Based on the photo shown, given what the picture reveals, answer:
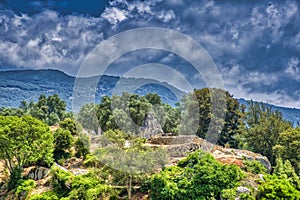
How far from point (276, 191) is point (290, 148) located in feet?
35.7

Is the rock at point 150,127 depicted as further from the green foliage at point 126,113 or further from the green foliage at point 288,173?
the green foliage at point 288,173

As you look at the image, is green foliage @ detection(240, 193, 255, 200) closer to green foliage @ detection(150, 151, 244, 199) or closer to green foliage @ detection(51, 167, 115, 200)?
green foliage @ detection(150, 151, 244, 199)

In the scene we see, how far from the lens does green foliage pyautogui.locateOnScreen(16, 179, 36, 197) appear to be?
2550 centimetres

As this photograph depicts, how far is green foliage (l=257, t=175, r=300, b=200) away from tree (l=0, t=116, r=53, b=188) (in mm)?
17738

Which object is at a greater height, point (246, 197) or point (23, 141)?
point (23, 141)

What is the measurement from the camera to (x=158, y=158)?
24859 mm

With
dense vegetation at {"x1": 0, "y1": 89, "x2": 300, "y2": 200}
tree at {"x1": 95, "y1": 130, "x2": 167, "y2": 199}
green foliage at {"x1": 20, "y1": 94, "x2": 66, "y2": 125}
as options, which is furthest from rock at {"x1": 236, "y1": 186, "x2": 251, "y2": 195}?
green foliage at {"x1": 20, "y1": 94, "x2": 66, "y2": 125}

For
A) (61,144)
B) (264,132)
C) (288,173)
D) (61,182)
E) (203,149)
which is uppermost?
(264,132)

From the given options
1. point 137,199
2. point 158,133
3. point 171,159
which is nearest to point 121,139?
point 137,199

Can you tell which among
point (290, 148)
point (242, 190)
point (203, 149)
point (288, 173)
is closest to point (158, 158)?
point (242, 190)

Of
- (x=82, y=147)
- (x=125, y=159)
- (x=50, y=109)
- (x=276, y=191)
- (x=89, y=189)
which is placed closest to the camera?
(x=276, y=191)

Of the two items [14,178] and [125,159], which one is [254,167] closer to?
[125,159]

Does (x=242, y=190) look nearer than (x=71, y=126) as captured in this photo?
Yes

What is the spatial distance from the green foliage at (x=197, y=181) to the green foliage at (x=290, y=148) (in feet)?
31.2
